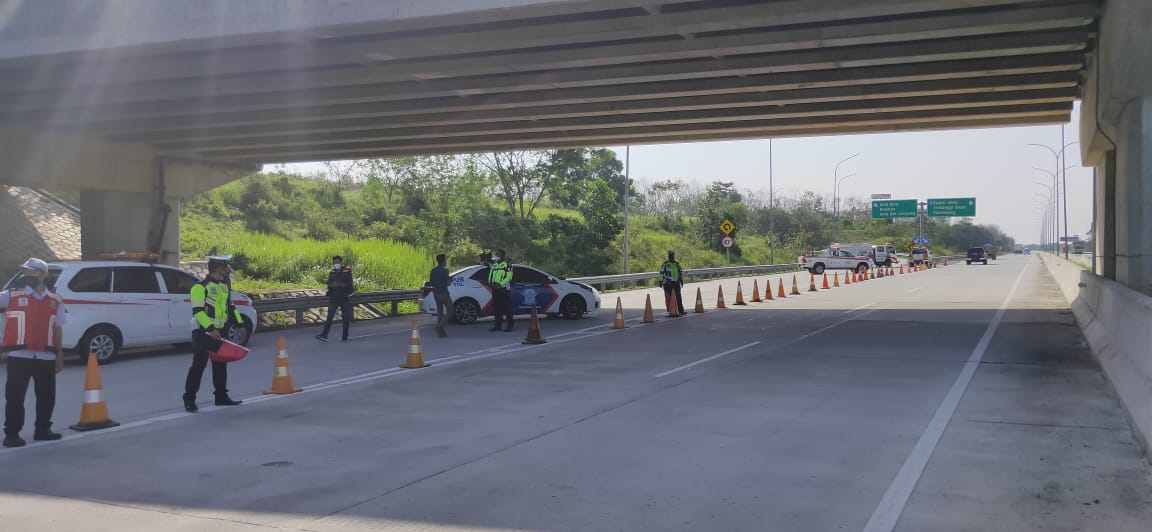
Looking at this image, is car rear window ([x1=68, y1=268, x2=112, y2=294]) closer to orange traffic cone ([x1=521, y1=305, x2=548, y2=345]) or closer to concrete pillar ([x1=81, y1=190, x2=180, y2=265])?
orange traffic cone ([x1=521, y1=305, x2=548, y2=345])

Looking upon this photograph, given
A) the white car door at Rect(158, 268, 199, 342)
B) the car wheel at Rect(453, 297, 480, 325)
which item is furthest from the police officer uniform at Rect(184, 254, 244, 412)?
the car wheel at Rect(453, 297, 480, 325)

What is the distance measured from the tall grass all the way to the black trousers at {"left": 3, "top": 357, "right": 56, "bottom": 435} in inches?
869

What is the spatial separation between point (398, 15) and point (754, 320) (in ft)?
37.2

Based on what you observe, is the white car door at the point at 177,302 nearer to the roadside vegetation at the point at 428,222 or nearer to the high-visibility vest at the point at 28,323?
the high-visibility vest at the point at 28,323

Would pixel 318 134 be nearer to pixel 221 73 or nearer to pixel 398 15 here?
pixel 221 73

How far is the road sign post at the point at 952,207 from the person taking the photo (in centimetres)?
8181

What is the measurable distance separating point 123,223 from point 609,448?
23.8 metres

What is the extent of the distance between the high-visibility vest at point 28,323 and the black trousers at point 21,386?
0.15 metres

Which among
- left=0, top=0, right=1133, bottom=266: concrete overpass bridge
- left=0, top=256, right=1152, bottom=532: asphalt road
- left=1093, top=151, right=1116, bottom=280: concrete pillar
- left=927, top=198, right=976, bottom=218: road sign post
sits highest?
left=927, top=198, right=976, bottom=218: road sign post

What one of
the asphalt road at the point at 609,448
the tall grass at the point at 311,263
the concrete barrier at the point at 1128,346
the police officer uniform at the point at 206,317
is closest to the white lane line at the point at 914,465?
the asphalt road at the point at 609,448

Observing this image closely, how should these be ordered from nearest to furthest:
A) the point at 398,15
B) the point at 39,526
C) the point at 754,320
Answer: the point at 39,526
the point at 398,15
the point at 754,320

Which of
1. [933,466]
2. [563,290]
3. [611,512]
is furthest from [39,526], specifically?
[563,290]

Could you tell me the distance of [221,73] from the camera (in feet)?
59.2

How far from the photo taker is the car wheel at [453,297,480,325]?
20.5 m
